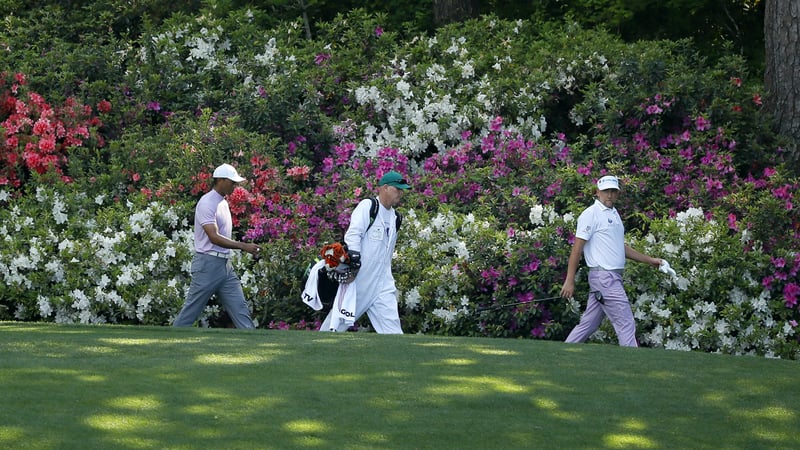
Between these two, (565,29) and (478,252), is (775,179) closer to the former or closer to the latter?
(478,252)

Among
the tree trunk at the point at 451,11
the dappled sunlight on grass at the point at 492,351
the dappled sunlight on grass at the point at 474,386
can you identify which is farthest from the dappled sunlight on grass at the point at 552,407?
the tree trunk at the point at 451,11

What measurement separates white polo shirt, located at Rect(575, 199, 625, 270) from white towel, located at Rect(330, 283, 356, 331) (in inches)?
Answer: 74.9

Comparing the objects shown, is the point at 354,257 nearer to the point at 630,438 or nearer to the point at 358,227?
the point at 358,227

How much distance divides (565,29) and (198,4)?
5935 millimetres

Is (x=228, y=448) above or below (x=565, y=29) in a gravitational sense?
below

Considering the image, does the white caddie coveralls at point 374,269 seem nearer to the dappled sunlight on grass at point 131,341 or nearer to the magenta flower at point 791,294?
the dappled sunlight on grass at point 131,341

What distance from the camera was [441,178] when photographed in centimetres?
1390

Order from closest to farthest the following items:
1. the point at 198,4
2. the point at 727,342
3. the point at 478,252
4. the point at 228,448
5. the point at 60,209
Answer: the point at 228,448 → the point at 727,342 → the point at 478,252 → the point at 60,209 → the point at 198,4

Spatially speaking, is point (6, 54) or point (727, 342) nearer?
point (727, 342)

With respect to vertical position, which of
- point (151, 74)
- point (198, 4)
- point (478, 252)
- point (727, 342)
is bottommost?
point (727, 342)

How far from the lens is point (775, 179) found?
42.1 feet

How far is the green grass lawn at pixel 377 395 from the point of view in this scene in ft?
19.7

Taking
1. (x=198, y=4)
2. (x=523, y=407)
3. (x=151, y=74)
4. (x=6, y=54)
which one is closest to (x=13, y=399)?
(x=523, y=407)

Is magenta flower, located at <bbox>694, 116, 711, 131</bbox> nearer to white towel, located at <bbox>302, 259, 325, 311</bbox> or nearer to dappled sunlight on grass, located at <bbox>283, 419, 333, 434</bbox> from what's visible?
white towel, located at <bbox>302, 259, 325, 311</bbox>
